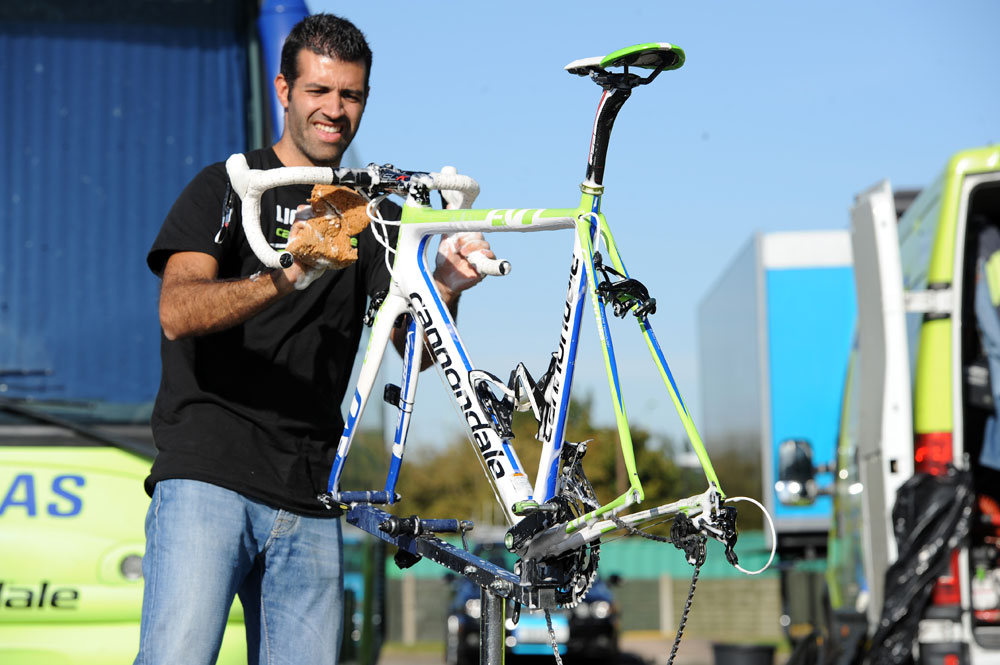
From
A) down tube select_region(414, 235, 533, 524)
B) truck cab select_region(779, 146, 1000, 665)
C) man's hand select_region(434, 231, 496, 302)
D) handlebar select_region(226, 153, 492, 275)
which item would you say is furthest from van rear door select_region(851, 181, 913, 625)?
handlebar select_region(226, 153, 492, 275)

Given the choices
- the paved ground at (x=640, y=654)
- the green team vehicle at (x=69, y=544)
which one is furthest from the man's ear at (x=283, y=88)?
the paved ground at (x=640, y=654)

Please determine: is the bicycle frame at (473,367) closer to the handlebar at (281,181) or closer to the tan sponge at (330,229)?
the handlebar at (281,181)

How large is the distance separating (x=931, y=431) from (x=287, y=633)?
3.12m

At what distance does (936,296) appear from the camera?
5.02 meters

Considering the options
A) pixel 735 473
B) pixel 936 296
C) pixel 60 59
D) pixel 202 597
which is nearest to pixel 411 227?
pixel 202 597

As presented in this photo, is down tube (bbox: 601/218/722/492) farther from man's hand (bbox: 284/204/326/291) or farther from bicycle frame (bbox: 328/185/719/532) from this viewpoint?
man's hand (bbox: 284/204/326/291)

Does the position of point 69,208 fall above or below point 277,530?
above

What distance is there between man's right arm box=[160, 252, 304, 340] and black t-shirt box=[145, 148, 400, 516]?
2.9 inches

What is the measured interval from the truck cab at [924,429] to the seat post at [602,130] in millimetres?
2876

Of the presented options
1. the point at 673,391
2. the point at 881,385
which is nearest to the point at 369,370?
the point at 673,391

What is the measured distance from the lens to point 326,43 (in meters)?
3.00

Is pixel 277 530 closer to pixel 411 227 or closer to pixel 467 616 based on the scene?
pixel 411 227

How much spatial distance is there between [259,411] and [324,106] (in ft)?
2.54

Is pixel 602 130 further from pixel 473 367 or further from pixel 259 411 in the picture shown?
pixel 259 411
